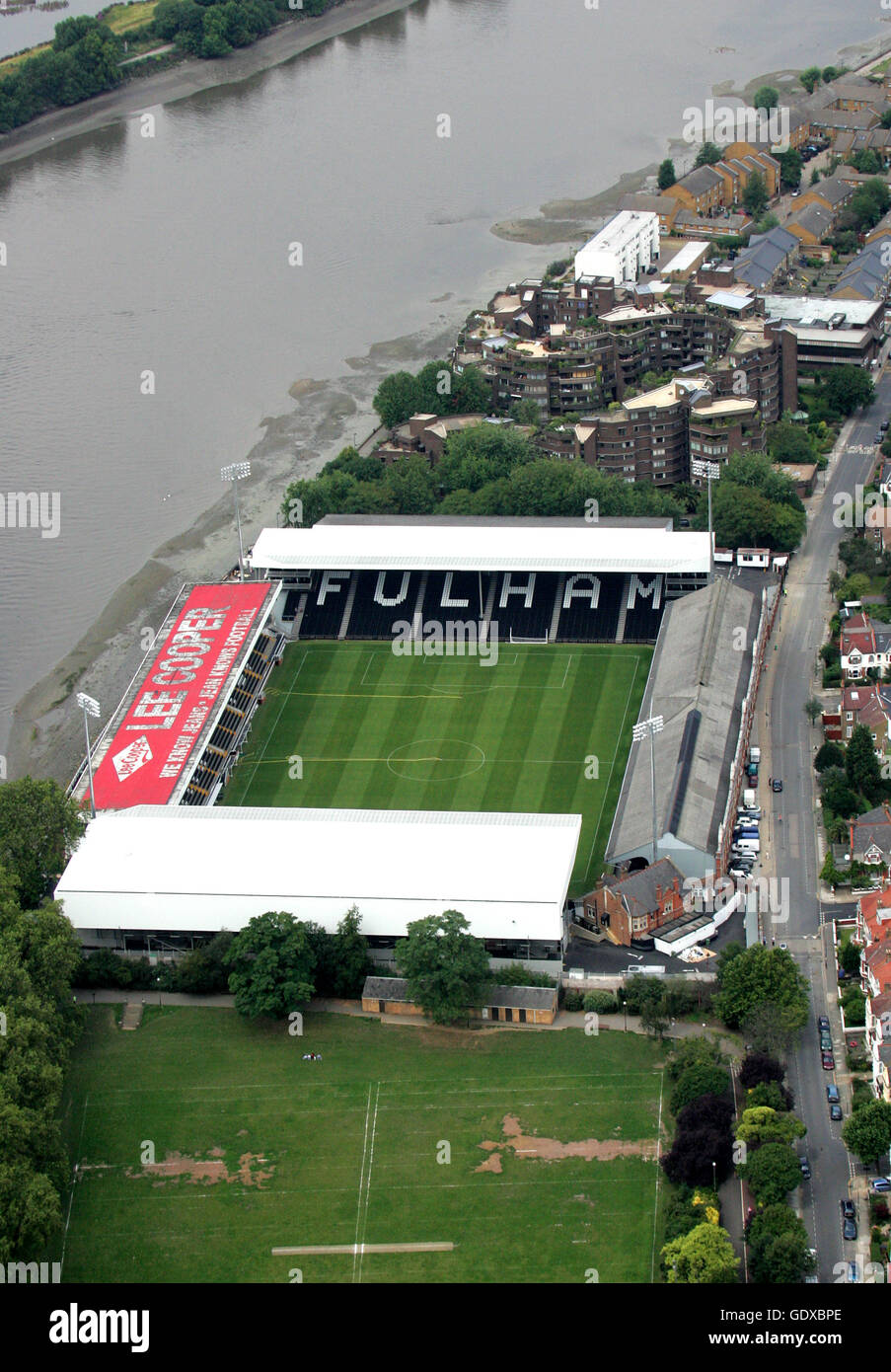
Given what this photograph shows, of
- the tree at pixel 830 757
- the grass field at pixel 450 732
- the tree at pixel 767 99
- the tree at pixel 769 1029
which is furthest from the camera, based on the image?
the tree at pixel 767 99

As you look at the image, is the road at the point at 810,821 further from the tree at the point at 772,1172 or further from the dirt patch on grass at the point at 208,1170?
the dirt patch on grass at the point at 208,1170

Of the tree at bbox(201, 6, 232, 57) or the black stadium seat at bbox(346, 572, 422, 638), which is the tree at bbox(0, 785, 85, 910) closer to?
the black stadium seat at bbox(346, 572, 422, 638)

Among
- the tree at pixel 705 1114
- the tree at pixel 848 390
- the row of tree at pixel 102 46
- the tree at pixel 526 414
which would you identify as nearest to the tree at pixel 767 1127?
the tree at pixel 705 1114

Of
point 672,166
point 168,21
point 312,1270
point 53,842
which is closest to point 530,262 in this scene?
point 672,166

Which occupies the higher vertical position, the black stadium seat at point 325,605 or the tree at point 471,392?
the tree at point 471,392

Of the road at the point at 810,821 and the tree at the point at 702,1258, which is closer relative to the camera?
the tree at the point at 702,1258

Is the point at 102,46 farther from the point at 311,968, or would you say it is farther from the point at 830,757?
the point at 311,968

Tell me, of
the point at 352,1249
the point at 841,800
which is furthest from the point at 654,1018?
the point at 841,800
